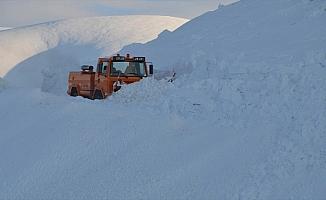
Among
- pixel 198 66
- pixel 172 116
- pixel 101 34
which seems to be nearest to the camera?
pixel 172 116

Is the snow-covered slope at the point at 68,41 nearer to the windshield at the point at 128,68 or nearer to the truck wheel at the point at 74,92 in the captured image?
the truck wheel at the point at 74,92

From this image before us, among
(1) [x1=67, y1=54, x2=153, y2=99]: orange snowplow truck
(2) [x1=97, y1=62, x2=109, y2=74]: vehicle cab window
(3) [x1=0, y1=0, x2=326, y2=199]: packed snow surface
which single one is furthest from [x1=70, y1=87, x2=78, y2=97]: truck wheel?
(3) [x1=0, y1=0, x2=326, y2=199]: packed snow surface

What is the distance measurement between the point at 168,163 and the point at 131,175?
659mm

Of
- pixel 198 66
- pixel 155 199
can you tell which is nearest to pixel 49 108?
pixel 155 199

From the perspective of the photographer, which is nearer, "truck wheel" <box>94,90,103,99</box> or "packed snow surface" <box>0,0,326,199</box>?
"packed snow surface" <box>0,0,326,199</box>

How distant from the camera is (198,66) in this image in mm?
13461

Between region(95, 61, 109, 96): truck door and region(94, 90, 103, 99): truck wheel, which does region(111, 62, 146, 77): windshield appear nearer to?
region(95, 61, 109, 96): truck door

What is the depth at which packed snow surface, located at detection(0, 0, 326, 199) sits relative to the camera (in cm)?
727

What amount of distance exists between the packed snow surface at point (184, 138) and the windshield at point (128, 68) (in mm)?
2131

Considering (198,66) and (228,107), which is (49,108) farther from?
(198,66)

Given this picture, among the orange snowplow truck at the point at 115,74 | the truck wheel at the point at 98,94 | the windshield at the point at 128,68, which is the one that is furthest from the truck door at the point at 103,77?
the windshield at the point at 128,68

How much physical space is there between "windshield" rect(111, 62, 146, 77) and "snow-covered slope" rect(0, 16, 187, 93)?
16.9 metres

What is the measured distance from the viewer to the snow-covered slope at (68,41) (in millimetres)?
36406

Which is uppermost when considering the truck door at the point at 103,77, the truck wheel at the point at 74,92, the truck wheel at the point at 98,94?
the truck door at the point at 103,77
